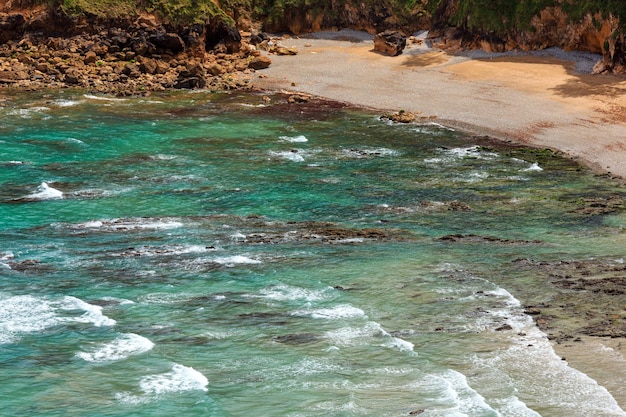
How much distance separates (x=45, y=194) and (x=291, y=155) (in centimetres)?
1299

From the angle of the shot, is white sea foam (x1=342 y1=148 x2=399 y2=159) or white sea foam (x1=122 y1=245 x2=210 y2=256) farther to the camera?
white sea foam (x1=342 y1=148 x2=399 y2=159)

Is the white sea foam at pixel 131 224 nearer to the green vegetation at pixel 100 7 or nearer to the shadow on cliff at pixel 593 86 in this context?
the shadow on cliff at pixel 593 86

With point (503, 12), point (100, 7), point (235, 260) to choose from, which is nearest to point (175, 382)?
point (235, 260)

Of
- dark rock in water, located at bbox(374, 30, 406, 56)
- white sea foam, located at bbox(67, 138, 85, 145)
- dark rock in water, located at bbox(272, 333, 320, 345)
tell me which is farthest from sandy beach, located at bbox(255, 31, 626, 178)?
dark rock in water, located at bbox(272, 333, 320, 345)

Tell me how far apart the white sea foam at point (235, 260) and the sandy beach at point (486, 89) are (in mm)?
20177

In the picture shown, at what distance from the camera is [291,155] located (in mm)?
46531

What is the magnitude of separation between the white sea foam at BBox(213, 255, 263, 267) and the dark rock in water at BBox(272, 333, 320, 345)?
642cm

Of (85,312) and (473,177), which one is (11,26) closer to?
(473,177)

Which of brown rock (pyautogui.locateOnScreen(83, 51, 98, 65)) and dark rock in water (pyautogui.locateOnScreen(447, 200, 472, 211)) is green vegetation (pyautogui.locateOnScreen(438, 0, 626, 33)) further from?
dark rock in water (pyautogui.locateOnScreen(447, 200, 472, 211))

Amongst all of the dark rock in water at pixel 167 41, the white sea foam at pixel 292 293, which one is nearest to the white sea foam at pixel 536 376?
the white sea foam at pixel 292 293

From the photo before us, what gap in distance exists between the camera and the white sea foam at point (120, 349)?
2102 cm

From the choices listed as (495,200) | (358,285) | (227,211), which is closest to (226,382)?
(358,285)

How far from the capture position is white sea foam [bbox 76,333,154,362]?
21.0 meters

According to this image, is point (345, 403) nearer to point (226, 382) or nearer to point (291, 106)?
point (226, 382)
